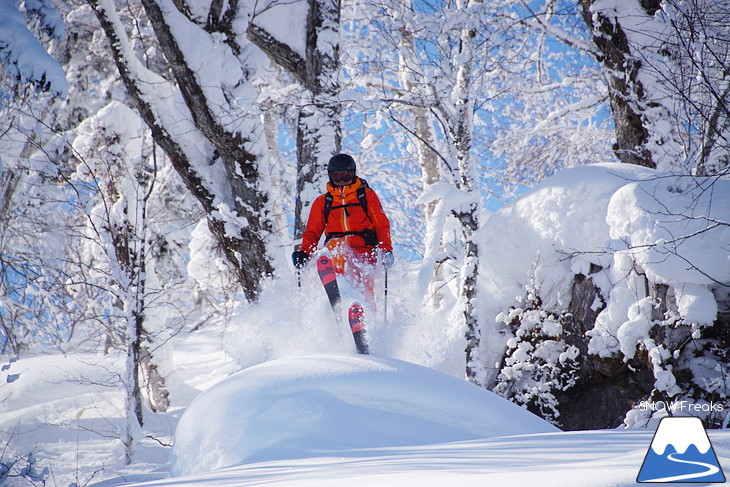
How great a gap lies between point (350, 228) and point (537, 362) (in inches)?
110

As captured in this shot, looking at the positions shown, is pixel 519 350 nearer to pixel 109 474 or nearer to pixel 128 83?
pixel 109 474

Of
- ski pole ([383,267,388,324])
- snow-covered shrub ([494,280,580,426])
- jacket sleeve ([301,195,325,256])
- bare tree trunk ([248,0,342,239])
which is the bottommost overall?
snow-covered shrub ([494,280,580,426])

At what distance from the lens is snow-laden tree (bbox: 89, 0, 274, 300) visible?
6.66m

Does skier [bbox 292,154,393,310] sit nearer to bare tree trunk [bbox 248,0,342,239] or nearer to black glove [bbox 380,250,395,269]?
black glove [bbox 380,250,395,269]

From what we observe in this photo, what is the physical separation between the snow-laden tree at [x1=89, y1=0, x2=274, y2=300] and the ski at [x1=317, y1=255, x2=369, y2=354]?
53.7 inches

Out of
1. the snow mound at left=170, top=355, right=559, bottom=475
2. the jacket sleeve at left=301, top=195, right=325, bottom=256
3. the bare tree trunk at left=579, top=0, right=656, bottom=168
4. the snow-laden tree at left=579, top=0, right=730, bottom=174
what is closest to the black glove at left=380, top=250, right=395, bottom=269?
the jacket sleeve at left=301, top=195, right=325, bottom=256

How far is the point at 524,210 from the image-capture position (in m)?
6.80

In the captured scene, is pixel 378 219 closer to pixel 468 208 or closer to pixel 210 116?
pixel 468 208

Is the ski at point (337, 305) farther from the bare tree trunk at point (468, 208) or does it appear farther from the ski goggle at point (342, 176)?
the bare tree trunk at point (468, 208)

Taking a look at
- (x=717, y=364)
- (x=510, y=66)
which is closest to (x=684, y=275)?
(x=717, y=364)

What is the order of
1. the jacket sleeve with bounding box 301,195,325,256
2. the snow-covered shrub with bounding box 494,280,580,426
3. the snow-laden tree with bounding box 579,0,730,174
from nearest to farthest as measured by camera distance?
the snow-covered shrub with bounding box 494,280,580,426 → the jacket sleeve with bounding box 301,195,325,256 → the snow-laden tree with bounding box 579,0,730,174

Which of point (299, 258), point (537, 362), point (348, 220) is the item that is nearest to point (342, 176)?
point (348, 220)

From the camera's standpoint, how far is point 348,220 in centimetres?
619

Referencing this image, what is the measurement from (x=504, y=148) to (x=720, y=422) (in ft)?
25.6
